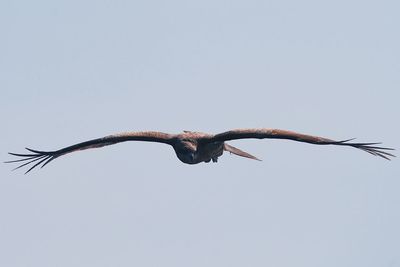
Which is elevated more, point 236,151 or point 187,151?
point 236,151

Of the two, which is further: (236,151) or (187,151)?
(236,151)

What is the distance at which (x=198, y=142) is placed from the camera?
127 feet

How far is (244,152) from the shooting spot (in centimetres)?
4059

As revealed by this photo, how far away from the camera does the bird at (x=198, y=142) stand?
36.6 metres

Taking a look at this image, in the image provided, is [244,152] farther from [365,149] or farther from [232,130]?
[365,149]

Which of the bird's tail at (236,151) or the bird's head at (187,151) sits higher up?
the bird's tail at (236,151)

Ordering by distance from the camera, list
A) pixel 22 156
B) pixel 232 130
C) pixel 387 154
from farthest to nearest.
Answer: pixel 22 156 < pixel 232 130 < pixel 387 154

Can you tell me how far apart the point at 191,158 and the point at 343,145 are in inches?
205

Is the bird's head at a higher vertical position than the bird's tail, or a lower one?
lower

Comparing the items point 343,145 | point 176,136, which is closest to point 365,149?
point 343,145

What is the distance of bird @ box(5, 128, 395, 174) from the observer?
3662 centimetres

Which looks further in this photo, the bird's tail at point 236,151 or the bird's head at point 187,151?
the bird's tail at point 236,151

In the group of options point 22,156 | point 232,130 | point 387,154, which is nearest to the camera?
point 387,154

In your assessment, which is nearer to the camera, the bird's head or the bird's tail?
the bird's head
